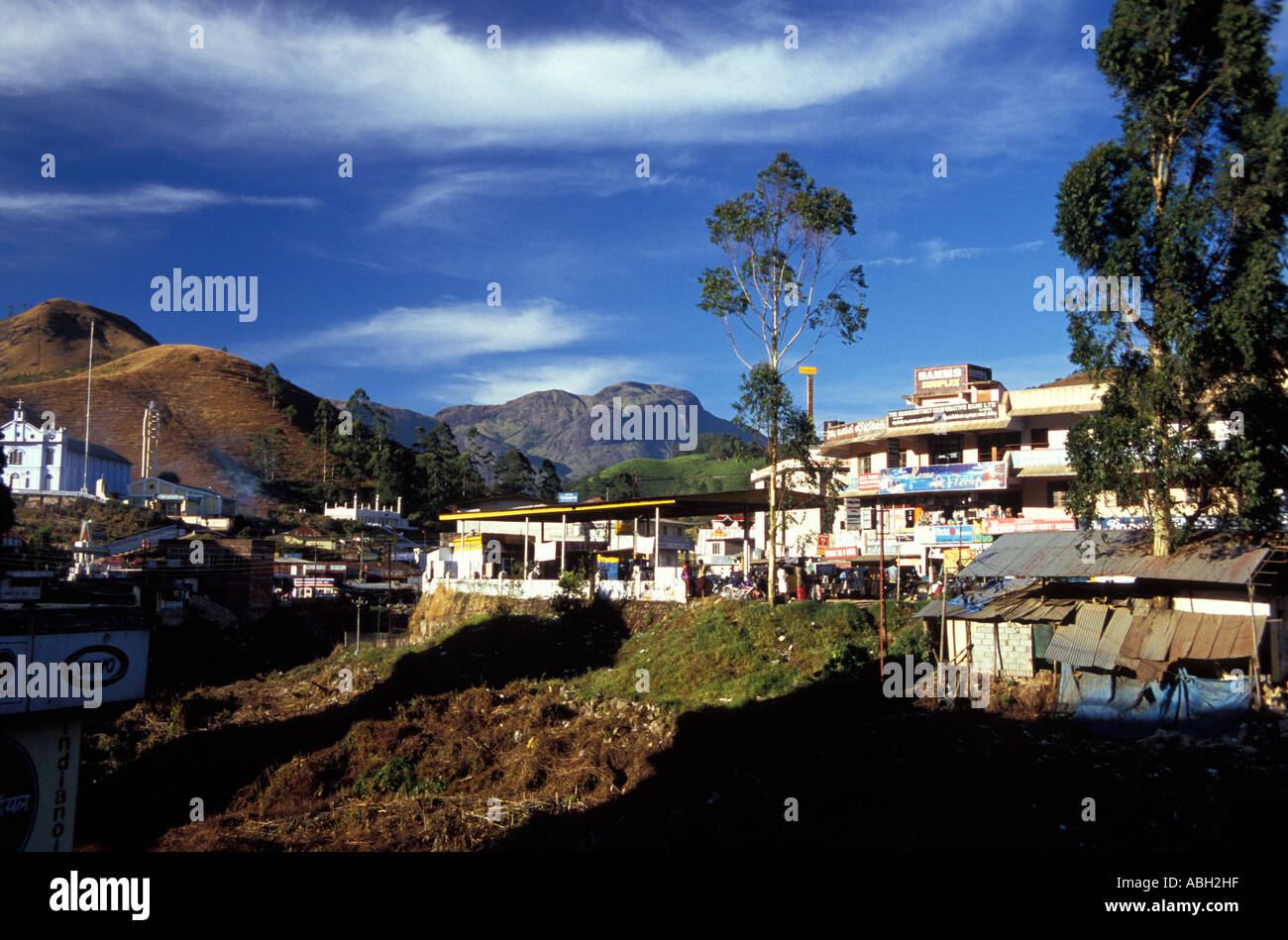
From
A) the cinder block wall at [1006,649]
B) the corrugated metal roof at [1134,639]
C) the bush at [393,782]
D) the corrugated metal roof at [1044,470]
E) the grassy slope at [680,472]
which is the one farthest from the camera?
the grassy slope at [680,472]

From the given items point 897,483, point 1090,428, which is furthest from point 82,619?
point 897,483

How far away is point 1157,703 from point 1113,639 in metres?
1.88

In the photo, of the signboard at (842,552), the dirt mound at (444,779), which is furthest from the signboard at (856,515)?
the dirt mound at (444,779)

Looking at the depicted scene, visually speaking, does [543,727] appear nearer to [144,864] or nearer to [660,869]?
[660,869]

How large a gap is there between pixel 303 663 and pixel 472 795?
67.3 feet

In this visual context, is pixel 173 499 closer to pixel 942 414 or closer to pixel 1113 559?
pixel 942 414

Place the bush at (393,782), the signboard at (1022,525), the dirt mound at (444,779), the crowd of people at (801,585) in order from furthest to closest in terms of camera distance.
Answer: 1. the signboard at (1022,525)
2. the crowd of people at (801,585)
3. the bush at (393,782)
4. the dirt mound at (444,779)

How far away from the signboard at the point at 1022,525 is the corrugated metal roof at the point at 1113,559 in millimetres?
13570

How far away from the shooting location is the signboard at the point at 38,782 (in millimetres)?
11055

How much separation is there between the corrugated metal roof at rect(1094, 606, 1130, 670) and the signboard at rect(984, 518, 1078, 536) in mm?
16245

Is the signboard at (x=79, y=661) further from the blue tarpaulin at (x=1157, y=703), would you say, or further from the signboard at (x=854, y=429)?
the signboard at (x=854, y=429)

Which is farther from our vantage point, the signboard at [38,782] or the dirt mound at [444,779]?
the dirt mound at [444,779]

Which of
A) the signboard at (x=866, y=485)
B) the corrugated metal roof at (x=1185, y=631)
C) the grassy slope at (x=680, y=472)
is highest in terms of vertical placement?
the grassy slope at (x=680, y=472)

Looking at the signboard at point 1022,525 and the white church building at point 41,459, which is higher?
the white church building at point 41,459
